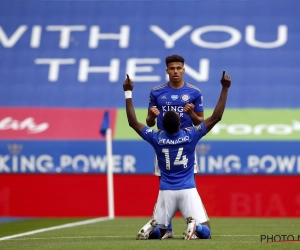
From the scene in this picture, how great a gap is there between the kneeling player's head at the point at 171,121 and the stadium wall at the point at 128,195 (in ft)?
32.1

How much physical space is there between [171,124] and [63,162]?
13.3m

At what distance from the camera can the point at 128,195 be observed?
20609mm

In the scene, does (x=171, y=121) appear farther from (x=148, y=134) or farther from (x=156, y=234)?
(x=156, y=234)

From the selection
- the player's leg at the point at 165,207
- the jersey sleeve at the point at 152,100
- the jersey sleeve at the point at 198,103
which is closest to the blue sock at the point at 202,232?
the player's leg at the point at 165,207

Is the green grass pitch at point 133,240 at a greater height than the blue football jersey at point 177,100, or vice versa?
the blue football jersey at point 177,100

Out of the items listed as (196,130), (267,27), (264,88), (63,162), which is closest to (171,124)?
(196,130)

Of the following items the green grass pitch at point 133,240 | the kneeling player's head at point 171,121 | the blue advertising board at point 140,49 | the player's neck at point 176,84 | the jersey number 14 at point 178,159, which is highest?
the blue advertising board at point 140,49

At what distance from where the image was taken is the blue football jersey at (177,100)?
11219 millimetres

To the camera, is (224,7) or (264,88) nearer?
(264,88)

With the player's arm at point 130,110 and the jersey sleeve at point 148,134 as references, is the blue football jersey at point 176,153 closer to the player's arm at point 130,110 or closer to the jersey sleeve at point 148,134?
the jersey sleeve at point 148,134

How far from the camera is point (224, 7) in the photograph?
2792 centimetres

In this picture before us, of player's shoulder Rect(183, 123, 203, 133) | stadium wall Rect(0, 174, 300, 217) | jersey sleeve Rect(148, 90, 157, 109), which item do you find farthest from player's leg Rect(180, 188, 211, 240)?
stadium wall Rect(0, 174, 300, 217)

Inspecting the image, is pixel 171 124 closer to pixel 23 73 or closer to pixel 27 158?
pixel 27 158

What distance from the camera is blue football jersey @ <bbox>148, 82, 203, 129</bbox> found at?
11219 mm
